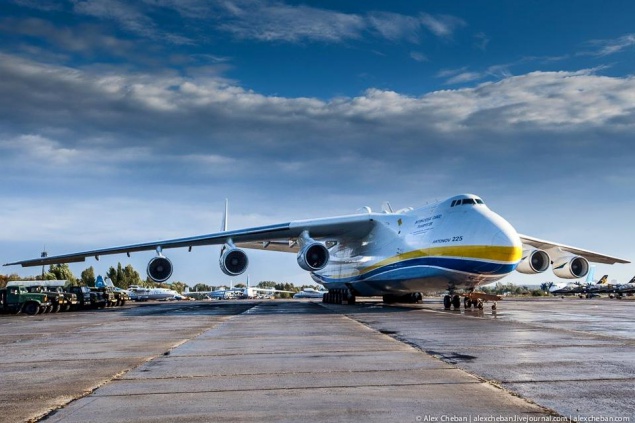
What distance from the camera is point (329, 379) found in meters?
6.86

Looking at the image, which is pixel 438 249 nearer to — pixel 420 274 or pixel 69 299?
pixel 420 274

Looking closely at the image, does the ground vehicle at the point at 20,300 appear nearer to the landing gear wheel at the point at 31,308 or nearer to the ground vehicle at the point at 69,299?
the landing gear wheel at the point at 31,308

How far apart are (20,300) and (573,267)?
26242 millimetres

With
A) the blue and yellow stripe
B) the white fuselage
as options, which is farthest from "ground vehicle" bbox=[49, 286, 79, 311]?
the blue and yellow stripe

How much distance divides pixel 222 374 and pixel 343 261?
2831cm

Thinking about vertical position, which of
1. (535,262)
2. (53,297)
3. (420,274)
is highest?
(535,262)

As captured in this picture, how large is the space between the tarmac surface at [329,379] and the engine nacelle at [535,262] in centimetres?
1716

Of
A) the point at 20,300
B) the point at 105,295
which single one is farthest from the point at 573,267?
the point at 105,295

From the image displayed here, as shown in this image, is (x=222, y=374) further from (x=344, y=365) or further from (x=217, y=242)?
(x=217, y=242)

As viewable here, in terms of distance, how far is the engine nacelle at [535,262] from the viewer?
94.9ft

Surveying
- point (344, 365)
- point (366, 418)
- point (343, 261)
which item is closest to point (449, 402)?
point (366, 418)

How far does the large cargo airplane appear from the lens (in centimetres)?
2248

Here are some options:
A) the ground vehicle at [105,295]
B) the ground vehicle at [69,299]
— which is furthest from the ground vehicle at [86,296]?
the ground vehicle at [69,299]

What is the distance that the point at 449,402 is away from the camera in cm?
537
